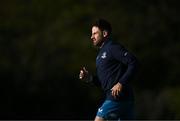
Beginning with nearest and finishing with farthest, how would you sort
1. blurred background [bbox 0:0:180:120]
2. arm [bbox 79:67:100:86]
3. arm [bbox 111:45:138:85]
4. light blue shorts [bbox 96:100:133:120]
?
arm [bbox 111:45:138:85]
light blue shorts [bbox 96:100:133:120]
arm [bbox 79:67:100:86]
blurred background [bbox 0:0:180:120]

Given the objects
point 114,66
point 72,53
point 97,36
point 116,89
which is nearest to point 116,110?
point 116,89

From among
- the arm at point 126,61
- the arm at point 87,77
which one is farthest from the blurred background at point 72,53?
the arm at point 126,61

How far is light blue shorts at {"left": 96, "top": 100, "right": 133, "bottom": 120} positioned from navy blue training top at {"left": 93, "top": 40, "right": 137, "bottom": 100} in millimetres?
63

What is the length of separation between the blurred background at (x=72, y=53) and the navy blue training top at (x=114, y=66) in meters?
10.5

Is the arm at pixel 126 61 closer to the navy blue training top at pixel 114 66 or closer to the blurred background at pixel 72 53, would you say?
the navy blue training top at pixel 114 66

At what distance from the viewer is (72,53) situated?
2150 centimetres

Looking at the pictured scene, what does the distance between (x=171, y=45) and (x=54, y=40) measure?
3228mm

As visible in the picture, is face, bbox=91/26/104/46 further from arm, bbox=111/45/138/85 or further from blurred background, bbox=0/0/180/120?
blurred background, bbox=0/0/180/120

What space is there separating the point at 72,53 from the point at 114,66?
1362 cm

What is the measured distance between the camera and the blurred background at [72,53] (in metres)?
19.7

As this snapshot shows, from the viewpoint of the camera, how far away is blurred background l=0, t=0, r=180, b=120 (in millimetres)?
19656

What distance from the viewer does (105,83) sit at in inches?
313

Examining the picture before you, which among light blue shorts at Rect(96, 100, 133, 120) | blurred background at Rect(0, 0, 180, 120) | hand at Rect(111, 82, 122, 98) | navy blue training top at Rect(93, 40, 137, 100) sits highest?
navy blue training top at Rect(93, 40, 137, 100)

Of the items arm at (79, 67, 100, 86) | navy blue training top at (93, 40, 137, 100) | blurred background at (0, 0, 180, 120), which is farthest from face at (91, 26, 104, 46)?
blurred background at (0, 0, 180, 120)
